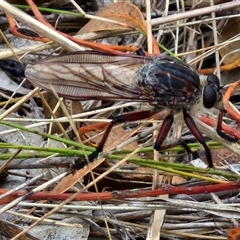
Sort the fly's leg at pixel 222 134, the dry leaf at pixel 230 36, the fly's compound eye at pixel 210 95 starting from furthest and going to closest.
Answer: the dry leaf at pixel 230 36
the fly's compound eye at pixel 210 95
the fly's leg at pixel 222 134

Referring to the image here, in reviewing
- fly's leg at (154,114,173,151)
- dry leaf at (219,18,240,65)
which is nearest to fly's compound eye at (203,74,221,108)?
fly's leg at (154,114,173,151)

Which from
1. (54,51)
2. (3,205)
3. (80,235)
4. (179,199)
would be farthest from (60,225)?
(54,51)

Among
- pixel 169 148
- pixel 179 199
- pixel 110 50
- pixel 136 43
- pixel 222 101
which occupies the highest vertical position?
pixel 136 43

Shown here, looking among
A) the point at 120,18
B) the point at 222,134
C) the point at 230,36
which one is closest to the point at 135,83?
the point at 222,134

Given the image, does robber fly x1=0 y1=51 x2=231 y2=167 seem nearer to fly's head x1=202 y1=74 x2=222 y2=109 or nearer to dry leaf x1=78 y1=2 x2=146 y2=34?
fly's head x1=202 y1=74 x2=222 y2=109

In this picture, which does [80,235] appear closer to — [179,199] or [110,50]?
[179,199]

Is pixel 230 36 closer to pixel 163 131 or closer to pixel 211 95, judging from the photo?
pixel 211 95

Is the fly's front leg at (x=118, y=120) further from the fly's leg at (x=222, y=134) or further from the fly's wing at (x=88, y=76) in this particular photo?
the fly's leg at (x=222, y=134)

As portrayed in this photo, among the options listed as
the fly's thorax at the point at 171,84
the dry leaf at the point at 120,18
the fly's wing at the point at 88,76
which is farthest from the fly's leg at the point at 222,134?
the dry leaf at the point at 120,18
